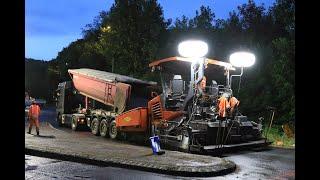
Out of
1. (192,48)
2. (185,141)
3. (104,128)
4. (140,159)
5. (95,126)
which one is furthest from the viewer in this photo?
(95,126)

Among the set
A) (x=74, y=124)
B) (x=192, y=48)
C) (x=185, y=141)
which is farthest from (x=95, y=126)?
(x=192, y=48)

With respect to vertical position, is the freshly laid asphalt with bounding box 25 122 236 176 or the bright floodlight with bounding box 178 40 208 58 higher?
the bright floodlight with bounding box 178 40 208 58

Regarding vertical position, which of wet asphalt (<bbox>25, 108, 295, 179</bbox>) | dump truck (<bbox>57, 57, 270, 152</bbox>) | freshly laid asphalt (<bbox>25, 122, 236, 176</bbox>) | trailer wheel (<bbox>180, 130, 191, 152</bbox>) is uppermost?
dump truck (<bbox>57, 57, 270, 152</bbox>)

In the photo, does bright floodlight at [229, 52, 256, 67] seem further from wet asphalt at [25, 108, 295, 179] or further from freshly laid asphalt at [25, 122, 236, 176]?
freshly laid asphalt at [25, 122, 236, 176]

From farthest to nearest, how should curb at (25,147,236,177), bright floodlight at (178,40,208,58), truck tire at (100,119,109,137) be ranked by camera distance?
1. truck tire at (100,119,109,137)
2. bright floodlight at (178,40,208,58)
3. curb at (25,147,236,177)

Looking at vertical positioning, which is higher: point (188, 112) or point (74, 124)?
point (188, 112)

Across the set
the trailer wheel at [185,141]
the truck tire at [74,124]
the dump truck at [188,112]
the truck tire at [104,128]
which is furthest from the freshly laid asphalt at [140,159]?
the truck tire at [74,124]

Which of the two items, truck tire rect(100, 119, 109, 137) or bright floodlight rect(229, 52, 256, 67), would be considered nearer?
bright floodlight rect(229, 52, 256, 67)

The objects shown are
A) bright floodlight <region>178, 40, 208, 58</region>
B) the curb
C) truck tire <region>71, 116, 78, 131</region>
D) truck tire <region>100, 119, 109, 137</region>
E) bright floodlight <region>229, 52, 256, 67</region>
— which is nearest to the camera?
the curb

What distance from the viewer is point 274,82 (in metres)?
25.2

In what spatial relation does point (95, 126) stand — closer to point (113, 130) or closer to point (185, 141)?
point (113, 130)

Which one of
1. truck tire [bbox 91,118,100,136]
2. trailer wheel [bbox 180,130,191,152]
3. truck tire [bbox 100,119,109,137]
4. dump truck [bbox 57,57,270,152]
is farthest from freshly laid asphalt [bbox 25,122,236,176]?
truck tire [bbox 91,118,100,136]

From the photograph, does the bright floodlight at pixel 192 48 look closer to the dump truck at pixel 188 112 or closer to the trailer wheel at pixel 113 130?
the dump truck at pixel 188 112

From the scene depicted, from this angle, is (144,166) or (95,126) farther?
(95,126)
